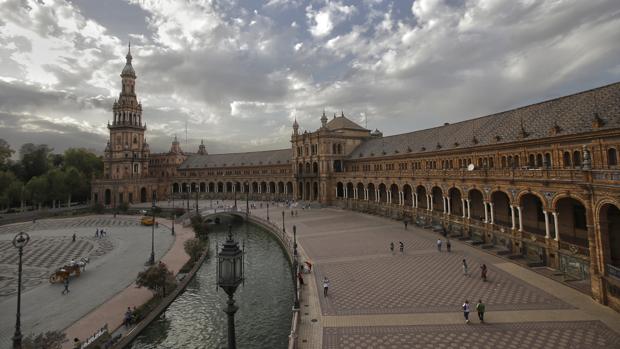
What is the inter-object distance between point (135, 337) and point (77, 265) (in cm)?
1479

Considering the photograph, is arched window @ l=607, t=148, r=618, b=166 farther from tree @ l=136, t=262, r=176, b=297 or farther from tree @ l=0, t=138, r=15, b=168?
tree @ l=0, t=138, r=15, b=168

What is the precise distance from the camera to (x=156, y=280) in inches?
877

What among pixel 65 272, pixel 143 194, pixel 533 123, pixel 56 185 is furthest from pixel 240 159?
pixel 533 123

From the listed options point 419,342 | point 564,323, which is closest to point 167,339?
point 419,342

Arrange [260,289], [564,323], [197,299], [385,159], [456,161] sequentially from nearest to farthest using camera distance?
[564,323]
[197,299]
[260,289]
[456,161]
[385,159]

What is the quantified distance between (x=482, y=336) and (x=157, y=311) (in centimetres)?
1999

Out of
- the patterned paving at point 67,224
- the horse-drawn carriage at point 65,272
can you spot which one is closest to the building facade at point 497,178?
the patterned paving at point 67,224

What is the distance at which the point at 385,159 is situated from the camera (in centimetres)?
5844

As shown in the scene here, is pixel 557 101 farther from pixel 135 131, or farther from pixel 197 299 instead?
pixel 135 131

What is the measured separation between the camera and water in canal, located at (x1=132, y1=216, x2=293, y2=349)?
18.7 m

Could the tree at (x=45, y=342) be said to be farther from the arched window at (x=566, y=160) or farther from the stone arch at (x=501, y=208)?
the arched window at (x=566, y=160)

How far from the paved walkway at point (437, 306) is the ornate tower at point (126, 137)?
7474cm

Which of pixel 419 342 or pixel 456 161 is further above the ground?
pixel 456 161

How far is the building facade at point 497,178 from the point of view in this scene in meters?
20.9
